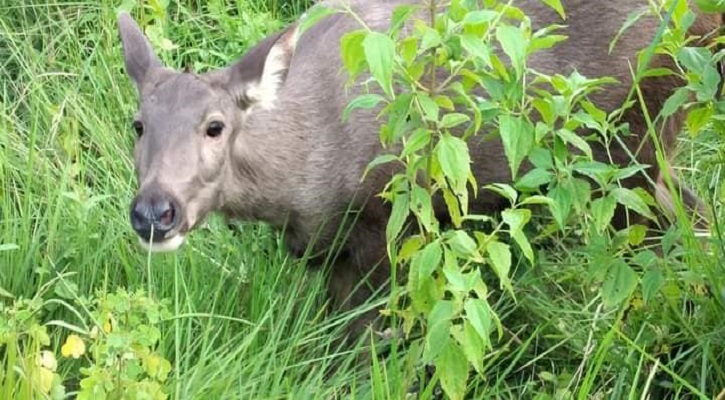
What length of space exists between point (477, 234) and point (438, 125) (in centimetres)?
35

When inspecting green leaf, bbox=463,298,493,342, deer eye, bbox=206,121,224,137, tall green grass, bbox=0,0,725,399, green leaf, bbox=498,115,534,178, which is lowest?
tall green grass, bbox=0,0,725,399

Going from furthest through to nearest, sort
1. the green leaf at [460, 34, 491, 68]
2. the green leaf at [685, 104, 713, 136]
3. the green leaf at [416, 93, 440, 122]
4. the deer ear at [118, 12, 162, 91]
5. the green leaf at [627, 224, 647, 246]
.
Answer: the deer ear at [118, 12, 162, 91], the green leaf at [627, 224, 647, 246], the green leaf at [685, 104, 713, 136], the green leaf at [416, 93, 440, 122], the green leaf at [460, 34, 491, 68]

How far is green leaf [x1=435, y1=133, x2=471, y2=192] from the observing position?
411cm

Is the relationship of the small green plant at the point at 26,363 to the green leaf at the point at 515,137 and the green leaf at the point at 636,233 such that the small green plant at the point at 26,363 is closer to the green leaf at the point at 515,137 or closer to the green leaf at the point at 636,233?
the green leaf at the point at 515,137

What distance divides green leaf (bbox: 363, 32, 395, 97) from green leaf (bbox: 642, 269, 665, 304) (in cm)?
124

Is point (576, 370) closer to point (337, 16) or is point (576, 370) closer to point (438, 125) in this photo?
point (438, 125)

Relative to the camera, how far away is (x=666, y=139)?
6402 mm

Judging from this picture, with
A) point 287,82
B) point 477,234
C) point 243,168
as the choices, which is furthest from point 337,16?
point 477,234

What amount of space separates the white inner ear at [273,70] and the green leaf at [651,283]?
69.2 inches

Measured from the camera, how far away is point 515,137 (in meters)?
4.28

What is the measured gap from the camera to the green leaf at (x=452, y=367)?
4.24m

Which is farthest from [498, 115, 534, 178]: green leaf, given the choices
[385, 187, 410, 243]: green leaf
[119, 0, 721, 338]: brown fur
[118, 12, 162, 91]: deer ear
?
[118, 12, 162, 91]: deer ear

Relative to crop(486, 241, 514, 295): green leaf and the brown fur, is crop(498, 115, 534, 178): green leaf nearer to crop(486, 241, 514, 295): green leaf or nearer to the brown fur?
crop(486, 241, 514, 295): green leaf

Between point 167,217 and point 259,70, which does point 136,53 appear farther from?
point 167,217
